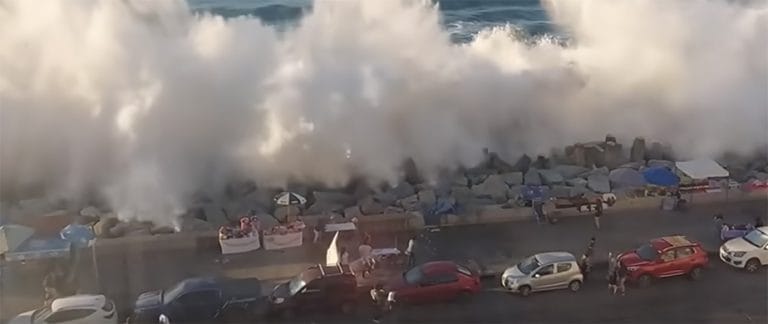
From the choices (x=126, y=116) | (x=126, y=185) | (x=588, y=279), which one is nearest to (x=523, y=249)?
(x=588, y=279)

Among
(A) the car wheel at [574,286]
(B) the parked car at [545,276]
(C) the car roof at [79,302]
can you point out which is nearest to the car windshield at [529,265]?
(B) the parked car at [545,276]

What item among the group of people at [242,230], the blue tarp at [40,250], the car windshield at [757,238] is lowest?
the car windshield at [757,238]

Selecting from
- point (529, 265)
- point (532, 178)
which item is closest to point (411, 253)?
point (529, 265)

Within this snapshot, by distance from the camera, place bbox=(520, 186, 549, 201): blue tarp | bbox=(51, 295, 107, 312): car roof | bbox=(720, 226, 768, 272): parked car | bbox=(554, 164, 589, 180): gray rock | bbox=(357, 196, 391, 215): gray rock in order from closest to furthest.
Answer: bbox=(51, 295, 107, 312): car roof, bbox=(720, 226, 768, 272): parked car, bbox=(357, 196, 391, 215): gray rock, bbox=(520, 186, 549, 201): blue tarp, bbox=(554, 164, 589, 180): gray rock

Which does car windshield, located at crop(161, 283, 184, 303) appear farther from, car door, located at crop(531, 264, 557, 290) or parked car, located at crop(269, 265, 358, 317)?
car door, located at crop(531, 264, 557, 290)

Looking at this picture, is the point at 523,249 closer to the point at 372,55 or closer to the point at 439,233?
the point at 439,233

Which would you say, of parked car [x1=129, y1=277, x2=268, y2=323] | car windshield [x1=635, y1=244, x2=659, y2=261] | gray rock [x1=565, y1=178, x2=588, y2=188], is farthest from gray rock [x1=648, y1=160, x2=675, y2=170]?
parked car [x1=129, y1=277, x2=268, y2=323]

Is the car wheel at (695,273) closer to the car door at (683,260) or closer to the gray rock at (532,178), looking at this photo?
the car door at (683,260)

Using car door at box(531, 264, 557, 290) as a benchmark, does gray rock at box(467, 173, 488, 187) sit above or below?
above
